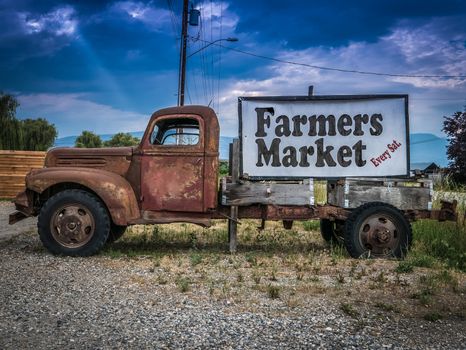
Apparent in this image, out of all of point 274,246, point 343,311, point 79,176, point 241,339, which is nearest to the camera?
point 241,339

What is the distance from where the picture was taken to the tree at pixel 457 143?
2392 cm

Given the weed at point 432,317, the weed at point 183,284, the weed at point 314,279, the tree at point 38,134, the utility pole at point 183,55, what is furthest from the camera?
the tree at point 38,134

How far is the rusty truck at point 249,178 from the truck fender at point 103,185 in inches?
0.6

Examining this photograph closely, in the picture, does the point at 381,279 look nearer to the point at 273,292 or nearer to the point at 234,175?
the point at 273,292

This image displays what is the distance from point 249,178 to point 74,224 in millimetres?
2647

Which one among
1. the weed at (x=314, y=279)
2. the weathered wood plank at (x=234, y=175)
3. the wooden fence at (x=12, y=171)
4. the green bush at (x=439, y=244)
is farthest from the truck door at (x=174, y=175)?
the wooden fence at (x=12, y=171)

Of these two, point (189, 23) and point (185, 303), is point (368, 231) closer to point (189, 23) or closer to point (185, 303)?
point (185, 303)

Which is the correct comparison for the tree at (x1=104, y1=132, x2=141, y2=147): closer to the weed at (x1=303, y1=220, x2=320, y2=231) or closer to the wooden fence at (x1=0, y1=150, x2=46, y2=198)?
the wooden fence at (x1=0, y1=150, x2=46, y2=198)

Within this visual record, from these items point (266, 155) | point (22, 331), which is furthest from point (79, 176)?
point (22, 331)

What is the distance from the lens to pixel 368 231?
22.9ft

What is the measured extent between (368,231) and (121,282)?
3633 millimetres

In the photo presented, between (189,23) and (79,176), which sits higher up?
(189,23)

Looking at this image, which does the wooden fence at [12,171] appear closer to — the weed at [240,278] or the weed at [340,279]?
the weed at [240,278]

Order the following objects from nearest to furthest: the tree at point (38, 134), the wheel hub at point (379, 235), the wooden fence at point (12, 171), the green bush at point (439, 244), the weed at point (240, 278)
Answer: the weed at point (240, 278) → the green bush at point (439, 244) → the wheel hub at point (379, 235) → the wooden fence at point (12, 171) → the tree at point (38, 134)
